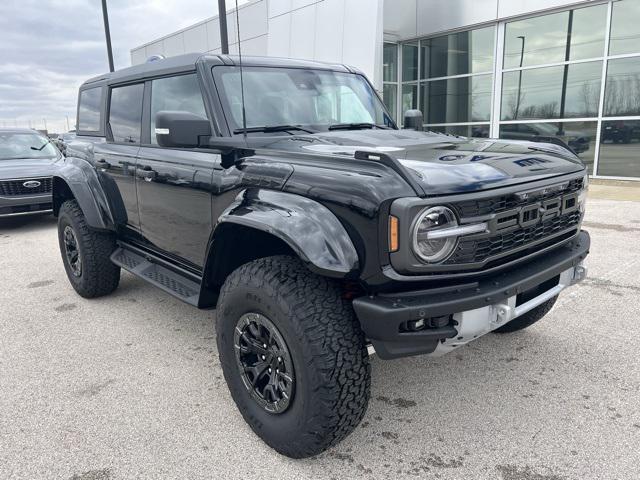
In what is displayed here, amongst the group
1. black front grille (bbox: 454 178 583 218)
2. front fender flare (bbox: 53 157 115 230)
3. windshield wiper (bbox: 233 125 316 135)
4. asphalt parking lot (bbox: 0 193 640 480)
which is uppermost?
windshield wiper (bbox: 233 125 316 135)

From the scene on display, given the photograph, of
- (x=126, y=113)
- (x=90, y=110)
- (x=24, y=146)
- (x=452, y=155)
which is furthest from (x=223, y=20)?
(x=452, y=155)

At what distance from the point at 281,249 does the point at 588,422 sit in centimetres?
180

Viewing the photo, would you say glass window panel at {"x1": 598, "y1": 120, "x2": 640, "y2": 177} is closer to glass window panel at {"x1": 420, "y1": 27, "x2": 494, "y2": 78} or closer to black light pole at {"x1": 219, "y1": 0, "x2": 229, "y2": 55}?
glass window panel at {"x1": 420, "y1": 27, "x2": 494, "y2": 78}

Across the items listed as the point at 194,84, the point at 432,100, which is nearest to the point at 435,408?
the point at 194,84

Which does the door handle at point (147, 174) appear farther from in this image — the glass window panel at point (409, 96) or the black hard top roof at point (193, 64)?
the glass window panel at point (409, 96)

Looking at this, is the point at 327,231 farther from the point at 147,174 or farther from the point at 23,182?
the point at 23,182

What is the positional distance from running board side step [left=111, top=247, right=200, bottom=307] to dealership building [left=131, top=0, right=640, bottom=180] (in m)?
9.03

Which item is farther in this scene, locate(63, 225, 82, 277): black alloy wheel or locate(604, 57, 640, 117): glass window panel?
locate(604, 57, 640, 117): glass window panel

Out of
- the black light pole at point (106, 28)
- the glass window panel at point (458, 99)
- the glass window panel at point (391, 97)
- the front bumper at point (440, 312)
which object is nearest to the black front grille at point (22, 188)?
the front bumper at point (440, 312)

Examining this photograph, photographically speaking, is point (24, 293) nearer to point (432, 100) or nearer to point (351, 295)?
point (351, 295)

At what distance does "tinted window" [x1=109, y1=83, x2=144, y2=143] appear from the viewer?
12.5 ft

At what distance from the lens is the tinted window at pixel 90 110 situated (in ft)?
14.6

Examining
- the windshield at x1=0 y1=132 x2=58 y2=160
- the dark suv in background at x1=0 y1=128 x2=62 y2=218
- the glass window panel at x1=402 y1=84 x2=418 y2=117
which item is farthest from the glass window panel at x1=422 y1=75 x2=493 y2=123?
the dark suv in background at x1=0 y1=128 x2=62 y2=218

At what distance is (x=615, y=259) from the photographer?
18.0 ft
